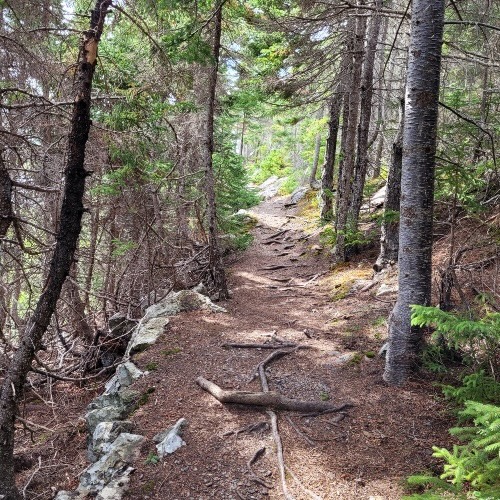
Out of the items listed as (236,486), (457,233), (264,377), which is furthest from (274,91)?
(236,486)

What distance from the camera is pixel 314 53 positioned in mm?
9734

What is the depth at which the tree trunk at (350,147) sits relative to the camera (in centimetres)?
1048

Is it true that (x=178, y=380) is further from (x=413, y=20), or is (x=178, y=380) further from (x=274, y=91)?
(x=274, y=91)

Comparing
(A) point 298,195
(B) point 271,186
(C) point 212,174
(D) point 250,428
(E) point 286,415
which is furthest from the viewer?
(B) point 271,186

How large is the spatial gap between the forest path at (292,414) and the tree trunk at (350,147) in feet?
10.1

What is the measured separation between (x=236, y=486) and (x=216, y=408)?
126 cm

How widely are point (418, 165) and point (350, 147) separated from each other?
6.86 metres

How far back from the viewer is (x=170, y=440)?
421cm

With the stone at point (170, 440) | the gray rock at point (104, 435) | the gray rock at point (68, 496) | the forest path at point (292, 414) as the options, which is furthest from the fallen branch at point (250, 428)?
the gray rock at point (68, 496)

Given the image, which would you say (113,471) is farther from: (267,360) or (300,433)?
(267,360)

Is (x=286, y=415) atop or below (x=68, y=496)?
atop

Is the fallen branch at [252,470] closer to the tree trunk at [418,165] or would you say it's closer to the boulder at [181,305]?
the tree trunk at [418,165]

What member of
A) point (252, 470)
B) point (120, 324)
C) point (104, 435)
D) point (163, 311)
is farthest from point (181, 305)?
point (252, 470)

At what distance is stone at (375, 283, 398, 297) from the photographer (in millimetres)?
8104
